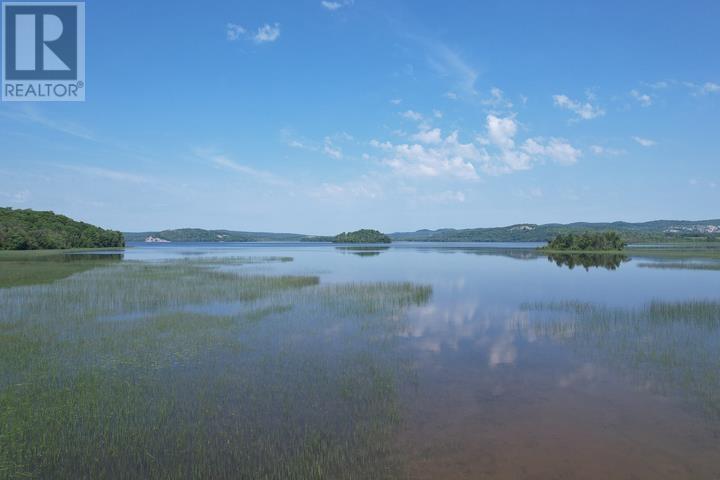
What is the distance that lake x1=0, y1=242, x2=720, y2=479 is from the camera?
277 inches

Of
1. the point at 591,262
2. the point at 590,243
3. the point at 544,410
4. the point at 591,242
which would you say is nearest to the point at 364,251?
the point at 590,243

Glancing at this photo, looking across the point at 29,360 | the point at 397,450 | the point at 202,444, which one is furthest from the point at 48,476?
the point at 29,360

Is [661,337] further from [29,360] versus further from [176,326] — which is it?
[29,360]

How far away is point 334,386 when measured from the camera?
10.5m

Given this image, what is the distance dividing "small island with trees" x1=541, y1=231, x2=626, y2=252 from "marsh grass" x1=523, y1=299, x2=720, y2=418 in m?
79.4

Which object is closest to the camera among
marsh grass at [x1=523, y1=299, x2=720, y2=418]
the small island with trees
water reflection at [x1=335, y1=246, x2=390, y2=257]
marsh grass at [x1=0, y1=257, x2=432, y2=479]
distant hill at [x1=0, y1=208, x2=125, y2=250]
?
marsh grass at [x1=0, y1=257, x2=432, y2=479]

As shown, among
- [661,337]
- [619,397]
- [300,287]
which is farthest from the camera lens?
[300,287]

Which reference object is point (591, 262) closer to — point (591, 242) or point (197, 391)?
point (591, 242)

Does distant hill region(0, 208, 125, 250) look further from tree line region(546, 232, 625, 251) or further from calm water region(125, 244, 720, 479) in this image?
tree line region(546, 232, 625, 251)

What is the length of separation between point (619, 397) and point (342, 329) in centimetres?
1026

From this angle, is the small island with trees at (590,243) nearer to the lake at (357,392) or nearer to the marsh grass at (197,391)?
the lake at (357,392)

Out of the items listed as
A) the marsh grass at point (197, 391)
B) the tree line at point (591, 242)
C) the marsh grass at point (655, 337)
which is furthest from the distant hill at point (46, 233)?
the tree line at point (591, 242)

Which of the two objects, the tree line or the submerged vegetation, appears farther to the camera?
the tree line

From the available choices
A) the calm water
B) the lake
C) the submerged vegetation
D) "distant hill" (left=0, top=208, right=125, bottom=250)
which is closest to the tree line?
the submerged vegetation
